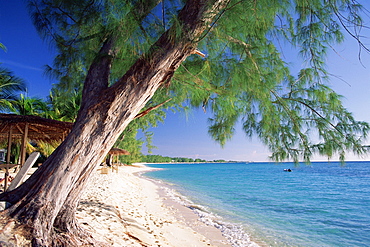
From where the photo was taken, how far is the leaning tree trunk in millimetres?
2113

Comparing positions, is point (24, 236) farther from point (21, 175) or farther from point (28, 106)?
point (28, 106)

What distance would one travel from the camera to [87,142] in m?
2.23

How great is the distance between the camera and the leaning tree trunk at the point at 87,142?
6.93 feet

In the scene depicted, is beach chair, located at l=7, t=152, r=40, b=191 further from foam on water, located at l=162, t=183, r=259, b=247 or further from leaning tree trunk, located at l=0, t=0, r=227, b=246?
foam on water, located at l=162, t=183, r=259, b=247

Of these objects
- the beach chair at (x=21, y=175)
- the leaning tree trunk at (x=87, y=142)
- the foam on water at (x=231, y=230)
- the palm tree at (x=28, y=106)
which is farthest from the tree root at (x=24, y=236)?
the palm tree at (x=28, y=106)

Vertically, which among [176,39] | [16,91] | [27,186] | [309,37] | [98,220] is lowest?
[98,220]

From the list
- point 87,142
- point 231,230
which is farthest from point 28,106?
point 87,142

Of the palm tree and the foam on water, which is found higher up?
the palm tree

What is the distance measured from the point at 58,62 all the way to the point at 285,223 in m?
7.73

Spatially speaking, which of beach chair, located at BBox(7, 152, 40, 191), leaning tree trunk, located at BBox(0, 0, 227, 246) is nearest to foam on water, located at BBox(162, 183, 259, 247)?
leaning tree trunk, located at BBox(0, 0, 227, 246)

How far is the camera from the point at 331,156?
2920mm

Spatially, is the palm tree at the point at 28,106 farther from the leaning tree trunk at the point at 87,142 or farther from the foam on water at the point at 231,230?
the leaning tree trunk at the point at 87,142

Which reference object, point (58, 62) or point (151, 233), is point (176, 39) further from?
point (151, 233)

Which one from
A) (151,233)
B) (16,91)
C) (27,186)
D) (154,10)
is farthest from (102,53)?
(16,91)
